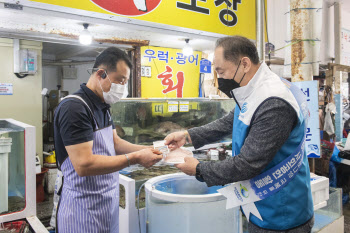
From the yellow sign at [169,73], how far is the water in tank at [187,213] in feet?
9.23

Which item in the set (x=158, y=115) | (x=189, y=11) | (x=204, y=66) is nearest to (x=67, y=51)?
(x=204, y=66)

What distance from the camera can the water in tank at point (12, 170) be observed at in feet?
6.96

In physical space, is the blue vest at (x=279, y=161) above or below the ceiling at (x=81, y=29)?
below

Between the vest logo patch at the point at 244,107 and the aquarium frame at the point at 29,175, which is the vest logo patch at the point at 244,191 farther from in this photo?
the aquarium frame at the point at 29,175

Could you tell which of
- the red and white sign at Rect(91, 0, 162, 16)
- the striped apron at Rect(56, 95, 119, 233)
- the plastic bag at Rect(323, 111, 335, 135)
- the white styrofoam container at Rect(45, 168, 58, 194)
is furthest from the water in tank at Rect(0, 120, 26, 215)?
the plastic bag at Rect(323, 111, 335, 135)

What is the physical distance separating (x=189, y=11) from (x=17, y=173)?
2.94 meters

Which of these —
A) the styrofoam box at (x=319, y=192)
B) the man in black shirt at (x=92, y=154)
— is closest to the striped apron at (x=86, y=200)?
the man in black shirt at (x=92, y=154)

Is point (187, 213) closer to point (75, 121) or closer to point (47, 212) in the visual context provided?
point (75, 121)

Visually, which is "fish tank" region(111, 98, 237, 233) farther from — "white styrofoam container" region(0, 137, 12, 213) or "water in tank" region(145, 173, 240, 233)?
"white styrofoam container" region(0, 137, 12, 213)

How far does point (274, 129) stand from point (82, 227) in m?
1.36

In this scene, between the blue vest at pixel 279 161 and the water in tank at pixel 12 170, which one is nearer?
the blue vest at pixel 279 161

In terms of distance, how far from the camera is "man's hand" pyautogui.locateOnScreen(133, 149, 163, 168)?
198 cm

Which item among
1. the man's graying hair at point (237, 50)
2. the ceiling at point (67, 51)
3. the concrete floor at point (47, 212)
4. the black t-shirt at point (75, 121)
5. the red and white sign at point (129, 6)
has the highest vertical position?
the ceiling at point (67, 51)

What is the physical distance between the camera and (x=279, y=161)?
64.7 inches
